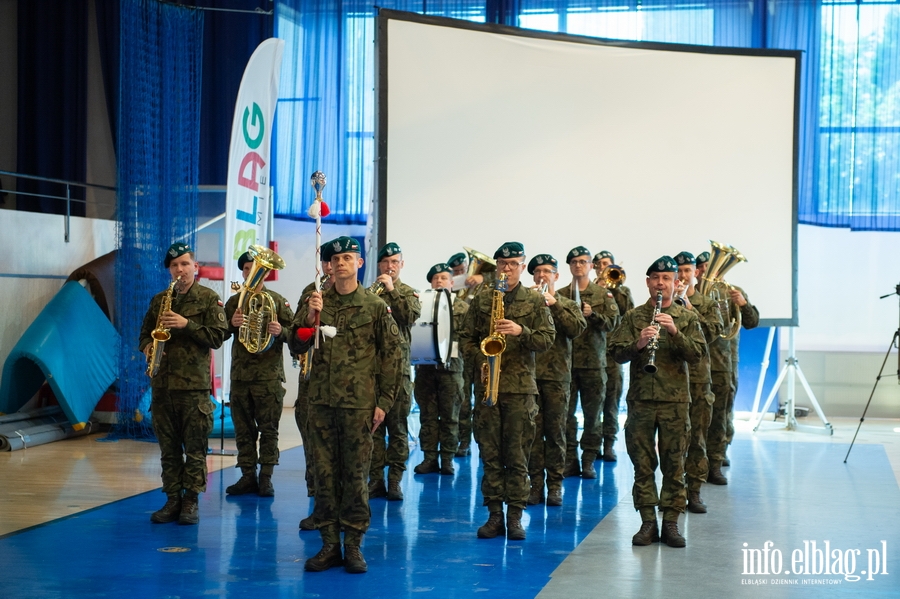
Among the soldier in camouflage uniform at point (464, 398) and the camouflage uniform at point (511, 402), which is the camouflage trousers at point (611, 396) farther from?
the camouflage uniform at point (511, 402)

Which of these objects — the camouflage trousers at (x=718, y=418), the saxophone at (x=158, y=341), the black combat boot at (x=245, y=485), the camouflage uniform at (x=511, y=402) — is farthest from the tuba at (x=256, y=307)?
the camouflage trousers at (x=718, y=418)

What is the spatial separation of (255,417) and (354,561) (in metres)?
2.35

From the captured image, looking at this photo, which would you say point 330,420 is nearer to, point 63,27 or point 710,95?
point 710,95

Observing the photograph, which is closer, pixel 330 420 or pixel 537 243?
pixel 330 420

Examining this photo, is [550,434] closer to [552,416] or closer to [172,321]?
[552,416]

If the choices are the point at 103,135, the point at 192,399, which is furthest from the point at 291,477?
the point at 103,135

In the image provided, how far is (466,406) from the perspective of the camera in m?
9.12

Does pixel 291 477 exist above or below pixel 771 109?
below

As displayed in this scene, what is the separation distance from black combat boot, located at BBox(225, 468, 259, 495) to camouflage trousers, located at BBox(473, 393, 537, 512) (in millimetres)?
2171

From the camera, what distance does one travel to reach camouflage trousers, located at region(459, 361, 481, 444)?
8.79m

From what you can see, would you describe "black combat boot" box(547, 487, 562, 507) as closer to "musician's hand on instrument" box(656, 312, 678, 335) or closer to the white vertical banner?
"musician's hand on instrument" box(656, 312, 678, 335)

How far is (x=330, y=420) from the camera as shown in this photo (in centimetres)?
521

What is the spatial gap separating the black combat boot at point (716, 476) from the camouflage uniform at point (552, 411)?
1695 millimetres

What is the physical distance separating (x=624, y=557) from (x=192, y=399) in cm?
286
